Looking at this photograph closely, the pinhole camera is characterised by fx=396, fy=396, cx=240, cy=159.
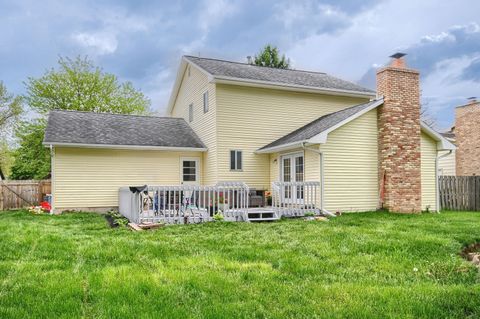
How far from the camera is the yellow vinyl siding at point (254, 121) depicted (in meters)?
16.2

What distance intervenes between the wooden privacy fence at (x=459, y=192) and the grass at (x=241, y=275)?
887 centimetres

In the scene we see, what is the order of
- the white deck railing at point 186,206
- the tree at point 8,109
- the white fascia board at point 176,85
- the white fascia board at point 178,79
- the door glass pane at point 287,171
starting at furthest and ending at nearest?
1. the tree at point 8,109
2. the white fascia board at point 176,85
3. the white fascia board at point 178,79
4. the door glass pane at point 287,171
5. the white deck railing at point 186,206

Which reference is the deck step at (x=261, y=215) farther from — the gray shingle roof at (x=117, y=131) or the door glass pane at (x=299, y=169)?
the gray shingle roof at (x=117, y=131)

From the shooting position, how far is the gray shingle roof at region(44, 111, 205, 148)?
1578 centimetres

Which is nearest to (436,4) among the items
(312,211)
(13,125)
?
(312,211)

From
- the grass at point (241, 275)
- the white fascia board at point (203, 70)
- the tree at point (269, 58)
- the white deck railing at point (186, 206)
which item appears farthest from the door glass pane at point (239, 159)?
the tree at point (269, 58)

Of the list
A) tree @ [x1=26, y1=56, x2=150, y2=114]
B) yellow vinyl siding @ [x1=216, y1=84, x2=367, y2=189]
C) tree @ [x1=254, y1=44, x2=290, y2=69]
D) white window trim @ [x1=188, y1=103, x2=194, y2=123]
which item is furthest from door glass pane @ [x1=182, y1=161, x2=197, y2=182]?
tree @ [x1=254, y1=44, x2=290, y2=69]

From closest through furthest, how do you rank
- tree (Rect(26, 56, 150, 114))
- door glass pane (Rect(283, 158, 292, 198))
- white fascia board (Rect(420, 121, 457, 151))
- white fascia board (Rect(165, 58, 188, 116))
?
white fascia board (Rect(420, 121, 457, 151)) → door glass pane (Rect(283, 158, 292, 198)) → white fascia board (Rect(165, 58, 188, 116)) → tree (Rect(26, 56, 150, 114))

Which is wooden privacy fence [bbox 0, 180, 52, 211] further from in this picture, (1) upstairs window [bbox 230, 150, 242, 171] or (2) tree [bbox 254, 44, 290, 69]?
(2) tree [bbox 254, 44, 290, 69]

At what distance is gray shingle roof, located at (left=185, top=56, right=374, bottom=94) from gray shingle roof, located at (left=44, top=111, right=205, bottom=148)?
3289 mm

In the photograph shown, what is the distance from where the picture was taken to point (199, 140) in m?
18.0

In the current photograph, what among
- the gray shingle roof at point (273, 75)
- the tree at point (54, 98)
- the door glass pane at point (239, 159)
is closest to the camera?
the door glass pane at point (239, 159)

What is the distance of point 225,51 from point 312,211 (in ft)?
59.1

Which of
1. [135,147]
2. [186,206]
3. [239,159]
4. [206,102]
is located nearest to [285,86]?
[206,102]
